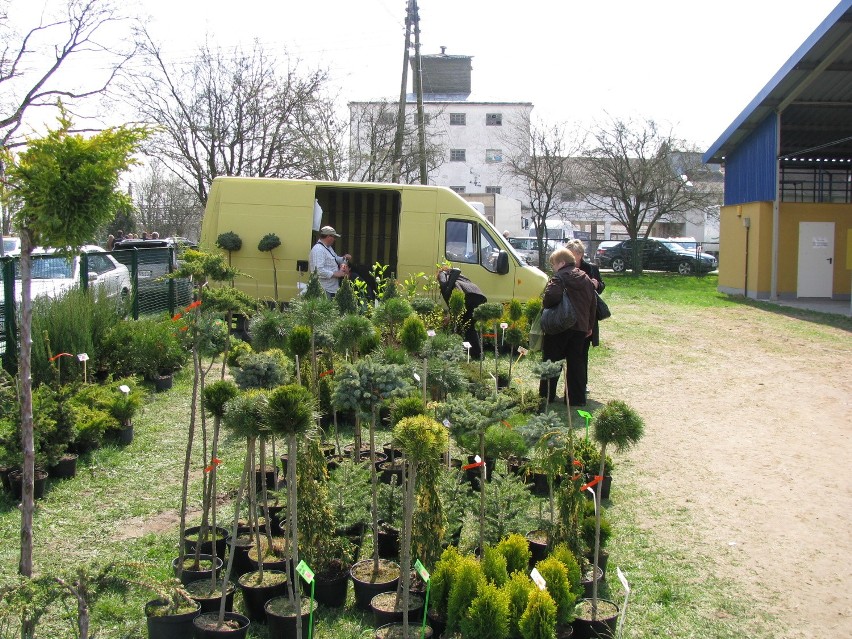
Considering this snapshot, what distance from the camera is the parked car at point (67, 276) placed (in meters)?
8.62

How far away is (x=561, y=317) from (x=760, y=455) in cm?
220

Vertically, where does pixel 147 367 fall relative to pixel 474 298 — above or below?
below

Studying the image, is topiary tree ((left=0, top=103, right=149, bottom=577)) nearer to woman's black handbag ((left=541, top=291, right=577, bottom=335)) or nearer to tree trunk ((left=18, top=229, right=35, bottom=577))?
tree trunk ((left=18, top=229, right=35, bottom=577))

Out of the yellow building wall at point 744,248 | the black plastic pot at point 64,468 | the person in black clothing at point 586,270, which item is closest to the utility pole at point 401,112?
the yellow building wall at point 744,248

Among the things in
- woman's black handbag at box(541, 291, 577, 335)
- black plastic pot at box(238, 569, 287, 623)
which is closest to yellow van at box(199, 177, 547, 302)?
woman's black handbag at box(541, 291, 577, 335)

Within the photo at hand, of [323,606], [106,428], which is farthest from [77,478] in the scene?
[323,606]

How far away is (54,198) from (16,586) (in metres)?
1.36

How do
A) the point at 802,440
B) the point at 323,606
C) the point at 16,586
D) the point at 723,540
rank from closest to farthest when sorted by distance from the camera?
the point at 16,586 < the point at 323,606 < the point at 723,540 < the point at 802,440

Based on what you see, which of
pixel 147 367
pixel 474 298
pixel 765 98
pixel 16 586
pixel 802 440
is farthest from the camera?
pixel 765 98

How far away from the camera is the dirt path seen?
4.35 m

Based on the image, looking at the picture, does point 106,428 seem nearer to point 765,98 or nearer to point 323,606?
point 323,606

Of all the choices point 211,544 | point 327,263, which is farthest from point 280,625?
point 327,263

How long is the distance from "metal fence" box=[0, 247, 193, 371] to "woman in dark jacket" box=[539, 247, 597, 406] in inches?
149

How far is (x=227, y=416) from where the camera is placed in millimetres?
3436
